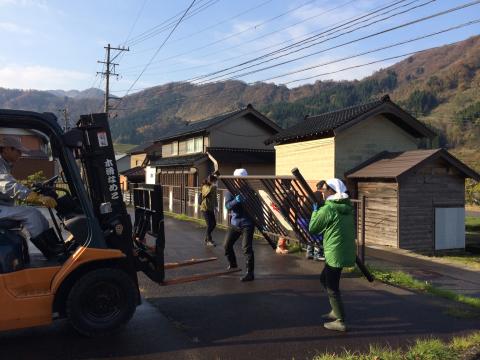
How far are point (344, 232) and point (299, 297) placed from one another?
2.02 meters

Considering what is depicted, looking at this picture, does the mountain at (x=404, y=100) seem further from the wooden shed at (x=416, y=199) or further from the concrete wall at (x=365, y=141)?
the wooden shed at (x=416, y=199)

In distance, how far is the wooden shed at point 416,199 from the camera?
1620cm

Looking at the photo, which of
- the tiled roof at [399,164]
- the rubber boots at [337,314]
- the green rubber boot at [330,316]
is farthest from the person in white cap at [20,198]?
the tiled roof at [399,164]

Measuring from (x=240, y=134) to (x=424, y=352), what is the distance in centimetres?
2538

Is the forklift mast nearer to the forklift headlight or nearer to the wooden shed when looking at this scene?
the forklift headlight

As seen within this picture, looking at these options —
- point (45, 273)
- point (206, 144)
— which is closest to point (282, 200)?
point (45, 273)

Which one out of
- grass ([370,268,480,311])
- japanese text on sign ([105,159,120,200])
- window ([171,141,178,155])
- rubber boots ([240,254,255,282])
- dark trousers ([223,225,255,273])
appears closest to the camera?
japanese text on sign ([105,159,120,200])

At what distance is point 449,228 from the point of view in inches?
689

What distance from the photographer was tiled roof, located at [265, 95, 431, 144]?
1842cm

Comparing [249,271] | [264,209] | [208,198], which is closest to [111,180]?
[249,271]

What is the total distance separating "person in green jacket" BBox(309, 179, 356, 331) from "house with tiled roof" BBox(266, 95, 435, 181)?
12.8m

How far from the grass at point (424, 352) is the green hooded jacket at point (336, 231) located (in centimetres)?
105

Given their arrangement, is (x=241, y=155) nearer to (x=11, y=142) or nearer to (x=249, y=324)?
(x=249, y=324)

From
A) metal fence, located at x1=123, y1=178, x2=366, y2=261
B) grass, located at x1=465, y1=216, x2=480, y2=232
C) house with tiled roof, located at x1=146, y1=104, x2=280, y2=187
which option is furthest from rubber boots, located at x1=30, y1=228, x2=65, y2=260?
grass, located at x1=465, y1=216, x2=480, y2=232
